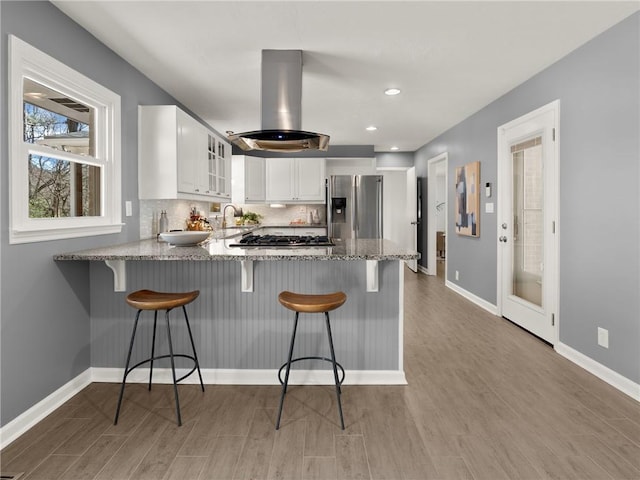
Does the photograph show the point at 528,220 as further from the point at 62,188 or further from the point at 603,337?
the point at 62,188

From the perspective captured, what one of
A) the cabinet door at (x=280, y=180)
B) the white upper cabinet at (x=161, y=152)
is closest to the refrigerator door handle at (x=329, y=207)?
the cabinet door at (x=280, y=180)

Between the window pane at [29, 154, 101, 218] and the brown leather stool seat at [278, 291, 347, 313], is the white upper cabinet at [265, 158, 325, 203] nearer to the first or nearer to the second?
the window pane at [29, 154, 101, 218]

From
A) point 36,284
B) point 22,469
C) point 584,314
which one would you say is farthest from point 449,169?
point 22,469

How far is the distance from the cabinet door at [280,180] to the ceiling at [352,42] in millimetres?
2268

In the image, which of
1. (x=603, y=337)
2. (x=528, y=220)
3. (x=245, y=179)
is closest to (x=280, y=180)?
Answer: (x=245, y=179)

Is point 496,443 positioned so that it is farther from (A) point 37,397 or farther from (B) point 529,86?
(B) point 529,86

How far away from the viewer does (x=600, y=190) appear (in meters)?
2.75

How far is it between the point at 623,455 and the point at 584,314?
4.34 feet

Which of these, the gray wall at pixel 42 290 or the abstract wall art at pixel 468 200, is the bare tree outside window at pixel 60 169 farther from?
the abstract wall art at pixel 468 200

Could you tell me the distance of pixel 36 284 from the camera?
2.17 m

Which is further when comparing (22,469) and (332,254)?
(332,254)

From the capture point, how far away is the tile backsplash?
363 centimetres

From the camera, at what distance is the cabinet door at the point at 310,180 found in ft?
21.8

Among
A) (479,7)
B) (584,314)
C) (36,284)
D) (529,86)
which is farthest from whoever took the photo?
(529,86)
